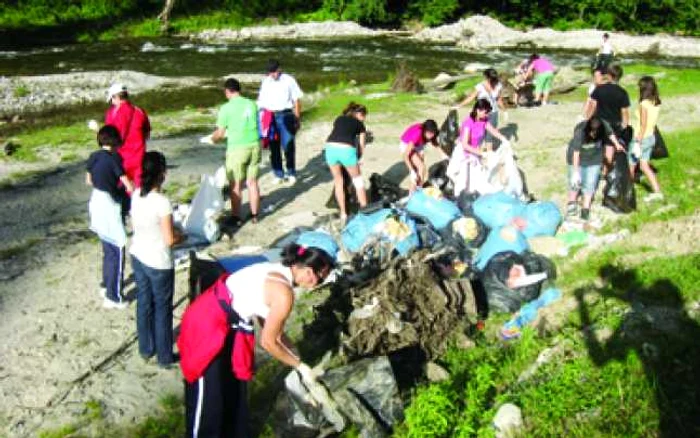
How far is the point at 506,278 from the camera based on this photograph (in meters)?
5.96

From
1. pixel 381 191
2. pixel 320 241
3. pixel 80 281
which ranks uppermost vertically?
pixel 381 191

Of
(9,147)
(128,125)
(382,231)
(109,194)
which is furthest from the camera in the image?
(9,147)

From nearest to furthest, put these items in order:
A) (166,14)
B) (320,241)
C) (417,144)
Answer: (320,241) → (417,144) → (166,14)

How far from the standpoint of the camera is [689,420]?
3.91 metres

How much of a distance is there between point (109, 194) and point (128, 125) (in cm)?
160

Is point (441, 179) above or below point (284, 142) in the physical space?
below

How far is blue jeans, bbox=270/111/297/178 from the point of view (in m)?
8.76

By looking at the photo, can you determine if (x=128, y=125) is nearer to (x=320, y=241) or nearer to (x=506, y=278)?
(x=320, y=241)

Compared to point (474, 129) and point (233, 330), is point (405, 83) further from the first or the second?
point (233, 330)

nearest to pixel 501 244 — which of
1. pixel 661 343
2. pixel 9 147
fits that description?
pixel 661 343

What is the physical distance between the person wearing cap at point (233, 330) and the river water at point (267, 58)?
16922mm

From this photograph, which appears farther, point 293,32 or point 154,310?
point 293,32

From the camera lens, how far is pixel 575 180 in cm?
743

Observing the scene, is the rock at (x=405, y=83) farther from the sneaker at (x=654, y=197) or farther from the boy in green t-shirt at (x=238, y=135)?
the boy in green t-shirt at (x=238, y=135)
